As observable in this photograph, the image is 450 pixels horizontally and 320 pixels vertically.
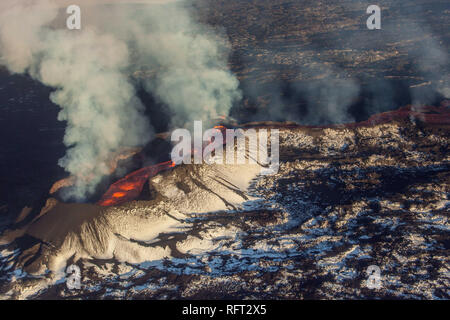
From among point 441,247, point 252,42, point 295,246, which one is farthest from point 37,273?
point 252,42

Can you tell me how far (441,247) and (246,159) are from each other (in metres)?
16.4

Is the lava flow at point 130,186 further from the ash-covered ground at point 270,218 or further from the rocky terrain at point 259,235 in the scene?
the rocky terrain at point 259,235

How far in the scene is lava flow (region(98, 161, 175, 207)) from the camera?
2803 centimetres

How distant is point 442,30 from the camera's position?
7306cm

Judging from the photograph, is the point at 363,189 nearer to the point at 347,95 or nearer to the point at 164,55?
the point at 347,95
